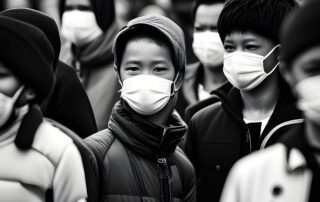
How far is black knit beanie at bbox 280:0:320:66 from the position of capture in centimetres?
397

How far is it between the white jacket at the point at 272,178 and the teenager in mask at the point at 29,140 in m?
0.89

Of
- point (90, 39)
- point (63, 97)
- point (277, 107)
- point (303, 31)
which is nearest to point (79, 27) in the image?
point (90, 39)

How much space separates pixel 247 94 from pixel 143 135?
1.10 metres

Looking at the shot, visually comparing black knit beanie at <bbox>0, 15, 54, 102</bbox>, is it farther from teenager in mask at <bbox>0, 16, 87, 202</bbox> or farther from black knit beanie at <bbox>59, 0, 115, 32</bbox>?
black knit beanie at <bbox>59, 0, 115, 32</bbox>

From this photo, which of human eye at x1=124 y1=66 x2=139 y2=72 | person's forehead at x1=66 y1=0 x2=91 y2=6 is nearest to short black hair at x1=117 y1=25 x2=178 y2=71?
human eye at x1=124 y1=66 x2=139 y2=72

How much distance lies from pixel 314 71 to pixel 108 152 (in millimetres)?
1765

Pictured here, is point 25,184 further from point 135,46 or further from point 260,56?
point 260,56

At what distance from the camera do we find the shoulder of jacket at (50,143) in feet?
15.0

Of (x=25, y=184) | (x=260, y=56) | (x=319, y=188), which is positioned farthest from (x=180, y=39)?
(x=319, y=188)

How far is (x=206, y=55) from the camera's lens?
823cm

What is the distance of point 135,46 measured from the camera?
224 inches

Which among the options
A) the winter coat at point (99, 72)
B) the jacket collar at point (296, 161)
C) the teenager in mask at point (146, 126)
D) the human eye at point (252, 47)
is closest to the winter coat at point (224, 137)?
the human eye at point (252, 47)

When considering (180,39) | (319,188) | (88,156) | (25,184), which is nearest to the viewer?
(319,188)

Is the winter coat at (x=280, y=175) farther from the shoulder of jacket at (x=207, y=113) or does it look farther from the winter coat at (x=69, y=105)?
the shoulder of jacket at (x=207, y=113)
